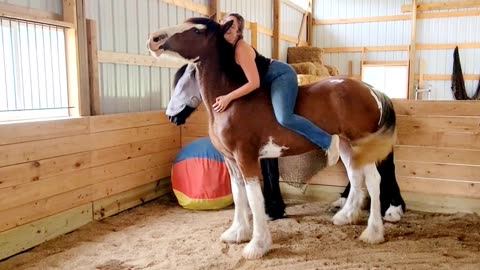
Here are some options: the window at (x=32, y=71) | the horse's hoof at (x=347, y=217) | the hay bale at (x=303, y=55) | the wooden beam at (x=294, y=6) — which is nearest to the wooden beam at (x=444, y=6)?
the wooden beam at (x=294, y=6)

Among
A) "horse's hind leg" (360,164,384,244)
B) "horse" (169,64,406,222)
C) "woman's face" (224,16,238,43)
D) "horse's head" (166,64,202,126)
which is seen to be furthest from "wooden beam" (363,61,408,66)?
"woman's face" (224,16,238,43)

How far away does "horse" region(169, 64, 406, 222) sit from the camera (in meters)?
2.65

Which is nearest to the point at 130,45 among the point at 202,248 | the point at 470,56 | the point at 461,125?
the point at 202,248

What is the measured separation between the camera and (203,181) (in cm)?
346

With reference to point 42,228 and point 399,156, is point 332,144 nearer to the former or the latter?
point 399,156

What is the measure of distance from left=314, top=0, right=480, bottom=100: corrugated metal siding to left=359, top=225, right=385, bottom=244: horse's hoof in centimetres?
756

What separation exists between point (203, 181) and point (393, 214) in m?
1.54

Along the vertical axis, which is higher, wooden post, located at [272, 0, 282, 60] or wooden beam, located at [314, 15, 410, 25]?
wooden beam, located at [314, 15, 410, 25]

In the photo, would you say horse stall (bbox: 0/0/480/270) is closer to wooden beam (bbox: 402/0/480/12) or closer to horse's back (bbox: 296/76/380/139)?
horse's back (bbox: 296/76/380/139)

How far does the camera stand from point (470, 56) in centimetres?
880

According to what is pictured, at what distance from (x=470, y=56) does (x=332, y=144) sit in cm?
796

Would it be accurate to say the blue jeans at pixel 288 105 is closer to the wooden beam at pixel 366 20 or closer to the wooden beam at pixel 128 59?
the wooden beam at pixel 128 59

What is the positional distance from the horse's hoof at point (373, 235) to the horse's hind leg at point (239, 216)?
764 millimetres

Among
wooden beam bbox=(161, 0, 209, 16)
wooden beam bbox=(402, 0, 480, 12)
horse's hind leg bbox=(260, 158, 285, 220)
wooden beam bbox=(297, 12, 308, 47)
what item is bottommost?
horse's hind leg bbox=(260, 158, 285, 220)
